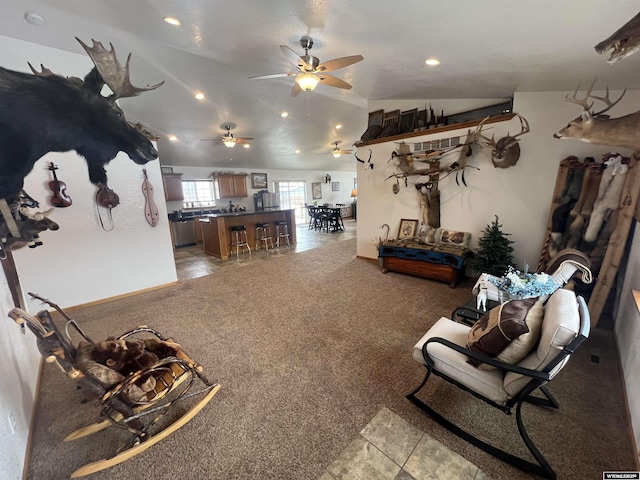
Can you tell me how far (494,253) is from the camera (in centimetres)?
339

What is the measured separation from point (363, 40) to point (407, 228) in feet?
9.78

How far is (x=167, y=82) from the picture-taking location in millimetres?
4191

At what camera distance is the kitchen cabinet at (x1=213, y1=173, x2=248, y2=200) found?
8328mm

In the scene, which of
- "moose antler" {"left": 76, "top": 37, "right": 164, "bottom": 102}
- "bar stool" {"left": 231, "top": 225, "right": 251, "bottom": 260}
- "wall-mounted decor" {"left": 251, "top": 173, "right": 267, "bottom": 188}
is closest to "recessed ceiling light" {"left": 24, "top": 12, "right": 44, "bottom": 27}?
"moose antler" {"left": 76, "top": 37, "right": 164, "bottom": 102}

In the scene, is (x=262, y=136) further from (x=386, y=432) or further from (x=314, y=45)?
(x=386, y=432)

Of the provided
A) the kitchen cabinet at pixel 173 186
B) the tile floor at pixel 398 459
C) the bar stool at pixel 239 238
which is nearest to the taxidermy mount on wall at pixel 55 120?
the tile floor at pixel 398 459

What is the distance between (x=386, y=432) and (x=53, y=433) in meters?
2.16

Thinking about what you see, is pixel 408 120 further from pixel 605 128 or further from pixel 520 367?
pixel 520 367

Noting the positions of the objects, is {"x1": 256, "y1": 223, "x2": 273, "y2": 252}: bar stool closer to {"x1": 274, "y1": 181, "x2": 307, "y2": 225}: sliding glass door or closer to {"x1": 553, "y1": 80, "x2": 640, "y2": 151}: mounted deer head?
{"x1": 274, "y1": 181, "x2": 307, "y2": 225}: sliding glass door

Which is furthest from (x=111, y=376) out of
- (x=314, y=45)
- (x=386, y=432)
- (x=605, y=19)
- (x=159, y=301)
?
(x=605, y=19)

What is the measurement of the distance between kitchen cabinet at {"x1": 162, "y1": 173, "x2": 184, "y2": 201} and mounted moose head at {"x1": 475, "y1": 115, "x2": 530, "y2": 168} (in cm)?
756

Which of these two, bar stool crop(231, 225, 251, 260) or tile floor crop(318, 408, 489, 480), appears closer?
tile floor crop(318, 408, 489, 480)

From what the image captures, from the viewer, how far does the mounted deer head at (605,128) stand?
198cm

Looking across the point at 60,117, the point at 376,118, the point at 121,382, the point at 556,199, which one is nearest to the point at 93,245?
the point at 60,117
